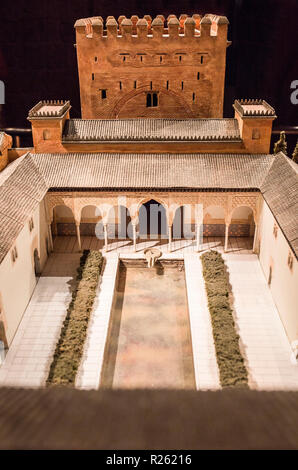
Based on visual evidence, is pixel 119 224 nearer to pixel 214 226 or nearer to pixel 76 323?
pixel 214 226

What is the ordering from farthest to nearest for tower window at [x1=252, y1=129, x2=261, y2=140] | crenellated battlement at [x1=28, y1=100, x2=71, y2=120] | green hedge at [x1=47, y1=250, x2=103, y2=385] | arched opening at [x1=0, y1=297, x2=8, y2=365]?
tower window at [x1=252, y1=129, x2=261, y2=140], crenellated battlement at [x1=28, y1=100, x2=71, y2=120], arched opening at [x1=0, y1=297, x2=8, y2=365], green hedge at [x1=47, y1=250, x2=103, y2=385]

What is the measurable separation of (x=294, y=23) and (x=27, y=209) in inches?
987

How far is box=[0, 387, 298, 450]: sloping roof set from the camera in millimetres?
2699

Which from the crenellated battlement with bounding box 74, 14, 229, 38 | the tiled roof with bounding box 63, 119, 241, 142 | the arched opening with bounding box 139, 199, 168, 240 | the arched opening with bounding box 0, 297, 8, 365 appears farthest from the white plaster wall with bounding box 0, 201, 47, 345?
the crenellated battlement with bounding box 74, 14, 229, 38

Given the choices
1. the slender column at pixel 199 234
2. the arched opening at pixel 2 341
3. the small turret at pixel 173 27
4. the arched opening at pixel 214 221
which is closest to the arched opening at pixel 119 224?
the slender column at pixel 199 234

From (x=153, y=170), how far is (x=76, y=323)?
30.9 feet

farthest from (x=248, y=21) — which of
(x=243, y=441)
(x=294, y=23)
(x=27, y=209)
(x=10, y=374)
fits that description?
(x=243, y=441)

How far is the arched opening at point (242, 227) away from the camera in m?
24.3

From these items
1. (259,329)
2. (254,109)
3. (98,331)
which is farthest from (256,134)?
(98,331)

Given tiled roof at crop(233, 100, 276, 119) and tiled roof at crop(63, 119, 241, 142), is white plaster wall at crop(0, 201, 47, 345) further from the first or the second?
tiled roof at crop(233, 100, 276, 119)

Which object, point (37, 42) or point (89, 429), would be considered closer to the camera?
point (89, 429)

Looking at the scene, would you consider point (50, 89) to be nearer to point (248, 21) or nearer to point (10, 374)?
point (248, 21)

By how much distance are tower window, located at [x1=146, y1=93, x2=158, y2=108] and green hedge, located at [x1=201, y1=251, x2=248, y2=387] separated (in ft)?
38.2

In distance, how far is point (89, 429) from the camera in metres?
2.86
